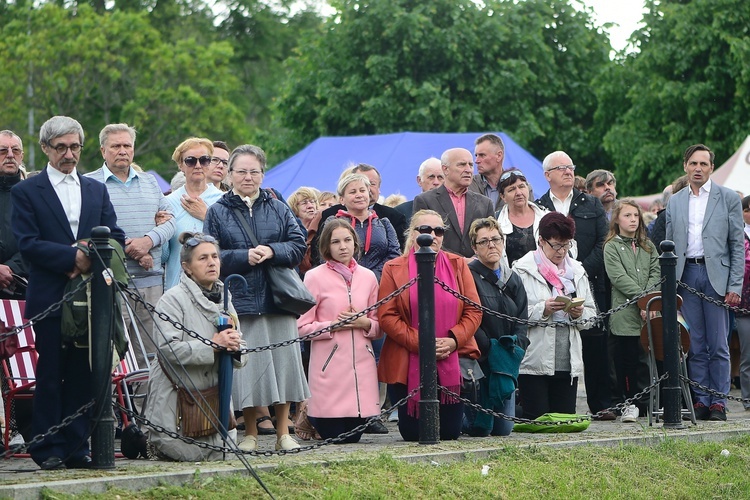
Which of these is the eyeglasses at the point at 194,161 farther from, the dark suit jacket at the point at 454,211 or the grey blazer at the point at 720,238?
the grey blazer at the point at 720,238

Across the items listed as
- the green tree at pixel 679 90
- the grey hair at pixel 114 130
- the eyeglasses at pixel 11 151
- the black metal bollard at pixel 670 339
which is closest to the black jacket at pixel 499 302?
the black metal bollard at pixel 670 339

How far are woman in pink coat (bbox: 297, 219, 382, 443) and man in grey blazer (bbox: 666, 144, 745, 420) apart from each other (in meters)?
3.61

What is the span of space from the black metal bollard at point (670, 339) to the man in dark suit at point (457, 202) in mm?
1605

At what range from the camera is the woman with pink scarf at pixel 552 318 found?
10.7 meters

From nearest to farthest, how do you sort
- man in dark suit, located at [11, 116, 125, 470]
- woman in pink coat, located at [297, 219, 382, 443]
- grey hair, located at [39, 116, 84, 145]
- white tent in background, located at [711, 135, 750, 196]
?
man in dark suit, located at [11, 116, 125, 470]
grey hair, located at [39, 116, 84, 145]
woman in pink coat, located at [297, 219, 382, 443]
white tent in background, located at [711, 135, 750, 196]

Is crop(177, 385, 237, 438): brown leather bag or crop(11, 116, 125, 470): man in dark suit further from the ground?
crop(11, 116, 125, 470): man in dark suit

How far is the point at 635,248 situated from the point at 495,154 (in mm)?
1566

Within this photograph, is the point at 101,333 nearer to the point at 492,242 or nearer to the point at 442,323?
the point at 442,323

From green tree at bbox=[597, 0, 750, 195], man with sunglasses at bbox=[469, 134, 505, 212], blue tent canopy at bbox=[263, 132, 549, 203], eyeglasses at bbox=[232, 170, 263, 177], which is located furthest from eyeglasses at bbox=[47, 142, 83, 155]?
green tree at bbox=[597, 0, 750, 195]

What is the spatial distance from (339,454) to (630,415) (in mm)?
4005

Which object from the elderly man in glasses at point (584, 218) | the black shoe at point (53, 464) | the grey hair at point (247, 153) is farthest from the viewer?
the elderly man in glasses at point (584, 218)

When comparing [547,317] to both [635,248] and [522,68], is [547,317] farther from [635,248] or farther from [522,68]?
[522,68]

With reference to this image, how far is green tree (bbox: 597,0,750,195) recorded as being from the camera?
32.5 meters

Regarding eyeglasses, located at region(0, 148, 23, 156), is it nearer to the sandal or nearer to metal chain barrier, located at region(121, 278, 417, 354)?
metal chain barrier, located at region(121, 278, 417, 354)
